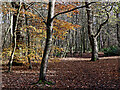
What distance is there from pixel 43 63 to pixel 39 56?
4317 millimetres

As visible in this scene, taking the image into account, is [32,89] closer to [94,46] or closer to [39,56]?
[39,56]

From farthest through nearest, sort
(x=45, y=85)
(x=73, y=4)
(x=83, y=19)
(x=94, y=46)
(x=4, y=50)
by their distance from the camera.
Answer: (x=83, y=19) → (x=94, y=46) → (x=73, y=4) → (x=4, y=50) → (x=45, y=85)

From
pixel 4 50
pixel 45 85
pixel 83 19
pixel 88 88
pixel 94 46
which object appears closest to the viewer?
pixel 88 88

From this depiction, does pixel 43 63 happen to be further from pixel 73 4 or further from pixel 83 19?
pixel 83 19

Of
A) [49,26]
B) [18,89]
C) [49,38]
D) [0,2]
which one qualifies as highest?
[0,2]

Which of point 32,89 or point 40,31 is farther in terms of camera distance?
point 40,31

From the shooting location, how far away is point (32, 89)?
5176mm

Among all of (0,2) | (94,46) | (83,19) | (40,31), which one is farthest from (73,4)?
(83,19)

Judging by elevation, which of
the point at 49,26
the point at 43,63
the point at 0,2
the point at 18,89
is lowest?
the point at 18,89

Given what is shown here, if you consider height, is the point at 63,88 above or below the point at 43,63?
below

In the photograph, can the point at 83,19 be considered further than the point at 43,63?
Yes

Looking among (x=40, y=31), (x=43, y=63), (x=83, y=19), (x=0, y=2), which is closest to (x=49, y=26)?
(x=43, y=63)

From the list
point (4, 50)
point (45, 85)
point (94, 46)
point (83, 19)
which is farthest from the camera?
point (83, 19)

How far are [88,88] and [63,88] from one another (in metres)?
0.88
